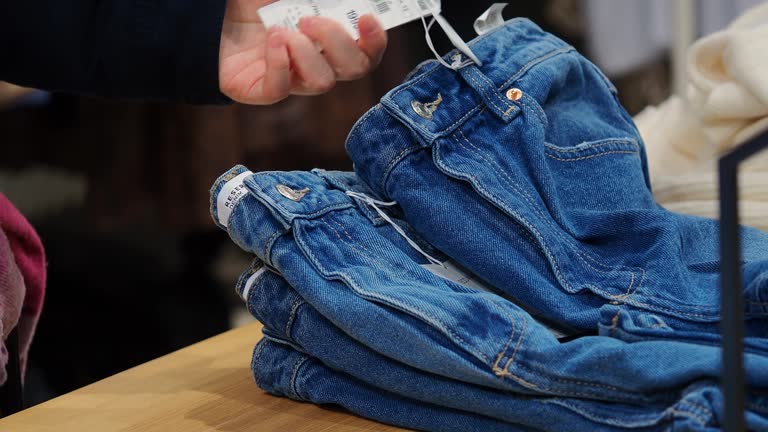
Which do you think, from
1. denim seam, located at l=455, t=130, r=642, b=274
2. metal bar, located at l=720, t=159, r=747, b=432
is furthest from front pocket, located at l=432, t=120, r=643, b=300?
metal bar, located at l=720, t=159, r=747, b=432

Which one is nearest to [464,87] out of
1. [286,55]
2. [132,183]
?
[286,55]

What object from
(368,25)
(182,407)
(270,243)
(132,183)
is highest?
(368,25)

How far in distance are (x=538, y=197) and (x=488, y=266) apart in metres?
0.06

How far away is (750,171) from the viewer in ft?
2.36

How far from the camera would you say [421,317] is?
483 millimetres

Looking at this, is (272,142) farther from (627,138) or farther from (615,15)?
(627,138)

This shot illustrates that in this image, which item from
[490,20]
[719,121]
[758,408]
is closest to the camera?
[758,408]

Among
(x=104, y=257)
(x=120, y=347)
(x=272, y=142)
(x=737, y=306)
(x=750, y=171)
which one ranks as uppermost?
(x=737, y=306)

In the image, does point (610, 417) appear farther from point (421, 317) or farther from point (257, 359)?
point (257, 359)

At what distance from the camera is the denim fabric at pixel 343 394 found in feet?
1.62

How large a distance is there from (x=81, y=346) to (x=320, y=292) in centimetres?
93

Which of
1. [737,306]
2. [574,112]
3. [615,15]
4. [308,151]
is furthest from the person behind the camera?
[615,15]

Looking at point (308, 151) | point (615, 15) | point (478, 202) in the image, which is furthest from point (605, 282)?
point (615, 15)

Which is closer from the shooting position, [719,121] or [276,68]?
[276,68]
